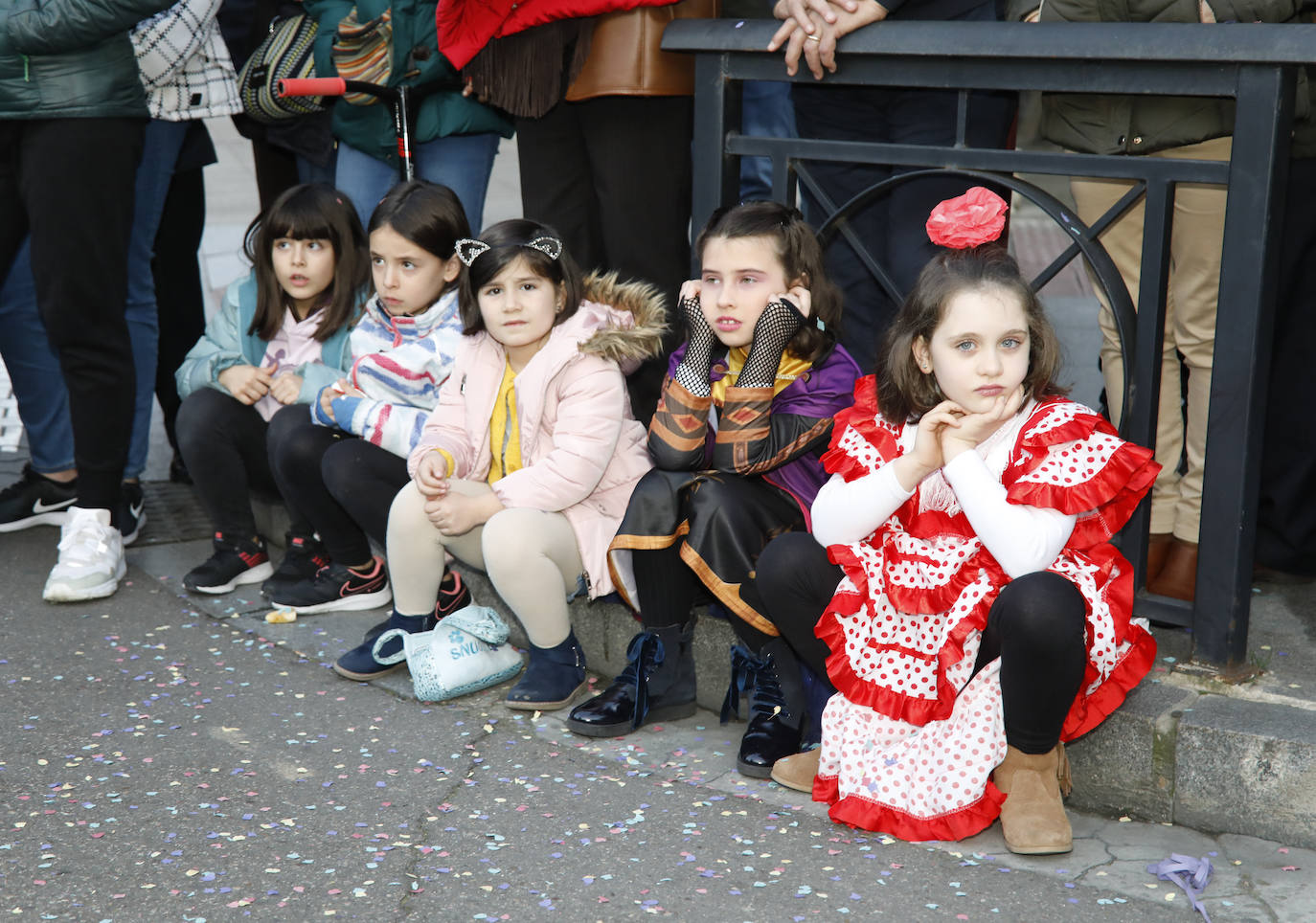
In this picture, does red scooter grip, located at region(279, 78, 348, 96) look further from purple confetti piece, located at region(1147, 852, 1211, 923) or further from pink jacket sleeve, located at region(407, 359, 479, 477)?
purple confetti piece, located at region(1147, 852, 1211, 923)

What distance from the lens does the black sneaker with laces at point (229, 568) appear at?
410 centimetres

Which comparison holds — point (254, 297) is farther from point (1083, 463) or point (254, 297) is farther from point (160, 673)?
point (1083, 463)

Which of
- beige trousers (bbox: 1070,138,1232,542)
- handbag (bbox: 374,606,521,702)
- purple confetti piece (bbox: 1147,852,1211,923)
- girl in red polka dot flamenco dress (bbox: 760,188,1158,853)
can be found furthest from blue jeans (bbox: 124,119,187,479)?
purple confetti piece (bbox: 1147,852,1211,923)

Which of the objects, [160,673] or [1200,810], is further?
[160,673]

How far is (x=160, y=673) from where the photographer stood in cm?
355

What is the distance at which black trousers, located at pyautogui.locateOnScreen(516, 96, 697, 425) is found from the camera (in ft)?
12.2

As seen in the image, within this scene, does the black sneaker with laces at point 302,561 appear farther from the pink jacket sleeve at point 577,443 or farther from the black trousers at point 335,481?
the pink jacket sleeve at point 577,443

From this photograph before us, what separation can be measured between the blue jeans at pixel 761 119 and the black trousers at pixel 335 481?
1.41 metres

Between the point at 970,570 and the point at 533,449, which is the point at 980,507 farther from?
the point at 533,449

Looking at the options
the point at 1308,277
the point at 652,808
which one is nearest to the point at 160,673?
the point at 652,808

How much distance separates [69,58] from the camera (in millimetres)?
3867

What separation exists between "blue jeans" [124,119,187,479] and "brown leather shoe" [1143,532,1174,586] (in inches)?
110

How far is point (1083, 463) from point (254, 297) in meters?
2.61

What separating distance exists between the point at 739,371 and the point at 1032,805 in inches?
43.9
